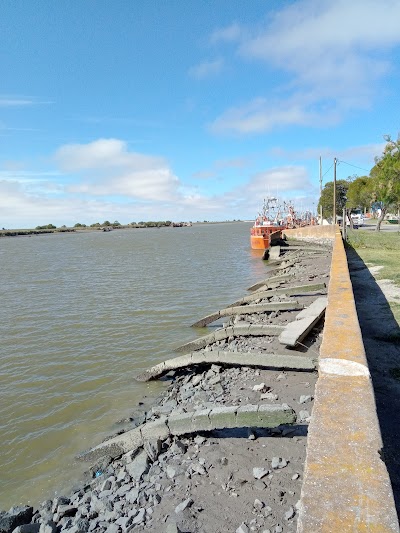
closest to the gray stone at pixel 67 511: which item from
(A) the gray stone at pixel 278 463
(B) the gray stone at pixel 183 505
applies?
(B) the gray stone at pixel 183 505

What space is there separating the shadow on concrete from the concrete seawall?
393 millimetres

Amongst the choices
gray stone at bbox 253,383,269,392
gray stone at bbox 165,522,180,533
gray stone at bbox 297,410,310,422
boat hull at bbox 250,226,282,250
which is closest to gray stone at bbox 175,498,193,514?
gray stone at bbox 165,522,180,533

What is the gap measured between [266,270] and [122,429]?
2293 centimetres

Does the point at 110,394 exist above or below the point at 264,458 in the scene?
below

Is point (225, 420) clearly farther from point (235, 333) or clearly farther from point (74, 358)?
point (74, 358)

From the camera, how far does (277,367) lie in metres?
5.99

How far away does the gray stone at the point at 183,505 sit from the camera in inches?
134

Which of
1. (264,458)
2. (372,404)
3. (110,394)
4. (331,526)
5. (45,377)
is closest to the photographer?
(331,526)

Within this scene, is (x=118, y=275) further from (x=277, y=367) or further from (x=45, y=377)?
A: (x=277, y=367)

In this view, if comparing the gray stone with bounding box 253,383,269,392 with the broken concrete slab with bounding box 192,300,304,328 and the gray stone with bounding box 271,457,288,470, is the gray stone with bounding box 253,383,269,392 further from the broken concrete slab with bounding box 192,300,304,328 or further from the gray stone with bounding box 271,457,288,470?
the broken concrete slab with bounding box 192,300,304,328

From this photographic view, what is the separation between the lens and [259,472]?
367 cm

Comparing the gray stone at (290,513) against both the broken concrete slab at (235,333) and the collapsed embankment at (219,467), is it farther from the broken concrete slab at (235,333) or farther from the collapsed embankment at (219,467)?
the broken concrete slab at (235,333)

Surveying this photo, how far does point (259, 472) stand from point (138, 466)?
1.56 m

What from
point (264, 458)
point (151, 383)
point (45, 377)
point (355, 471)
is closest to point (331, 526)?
point (355, 471)
